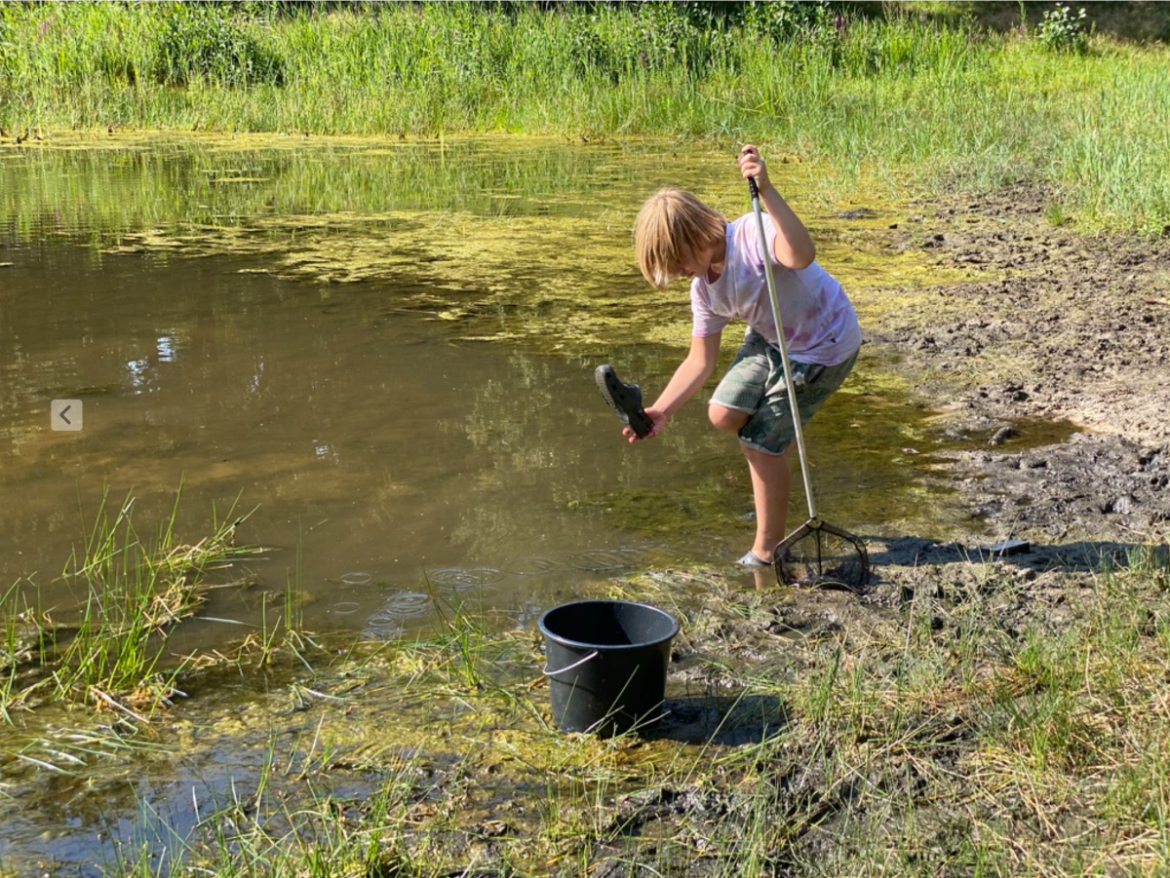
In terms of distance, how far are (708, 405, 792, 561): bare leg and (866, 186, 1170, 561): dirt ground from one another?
2.49ft

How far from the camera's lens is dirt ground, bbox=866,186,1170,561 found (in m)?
4.10

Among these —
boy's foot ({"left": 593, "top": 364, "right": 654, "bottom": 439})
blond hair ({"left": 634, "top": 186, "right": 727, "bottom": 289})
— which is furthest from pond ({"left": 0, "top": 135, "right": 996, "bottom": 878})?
blond hair ({"left": 634, "top": 186, "right": 727, "bottom": 289})

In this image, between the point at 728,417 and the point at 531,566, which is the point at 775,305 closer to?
the point at 728,417

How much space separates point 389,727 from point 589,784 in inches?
20.6

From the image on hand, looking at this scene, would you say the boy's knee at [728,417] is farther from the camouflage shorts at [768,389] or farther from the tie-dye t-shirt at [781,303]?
the tie-dye t-shirt at [781,303]

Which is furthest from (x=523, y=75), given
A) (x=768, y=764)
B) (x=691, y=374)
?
(x=768, y=764)

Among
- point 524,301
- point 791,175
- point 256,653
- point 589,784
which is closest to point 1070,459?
point 589,784

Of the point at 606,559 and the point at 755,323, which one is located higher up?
the point at 755,323

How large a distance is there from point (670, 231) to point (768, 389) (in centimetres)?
66

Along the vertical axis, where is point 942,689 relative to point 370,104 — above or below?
below

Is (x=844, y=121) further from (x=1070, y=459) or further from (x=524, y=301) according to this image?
(x=1070, y=459)

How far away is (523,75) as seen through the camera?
15328mm

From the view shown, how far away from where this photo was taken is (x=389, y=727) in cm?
285

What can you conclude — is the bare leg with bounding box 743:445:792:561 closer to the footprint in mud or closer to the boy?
the boy
